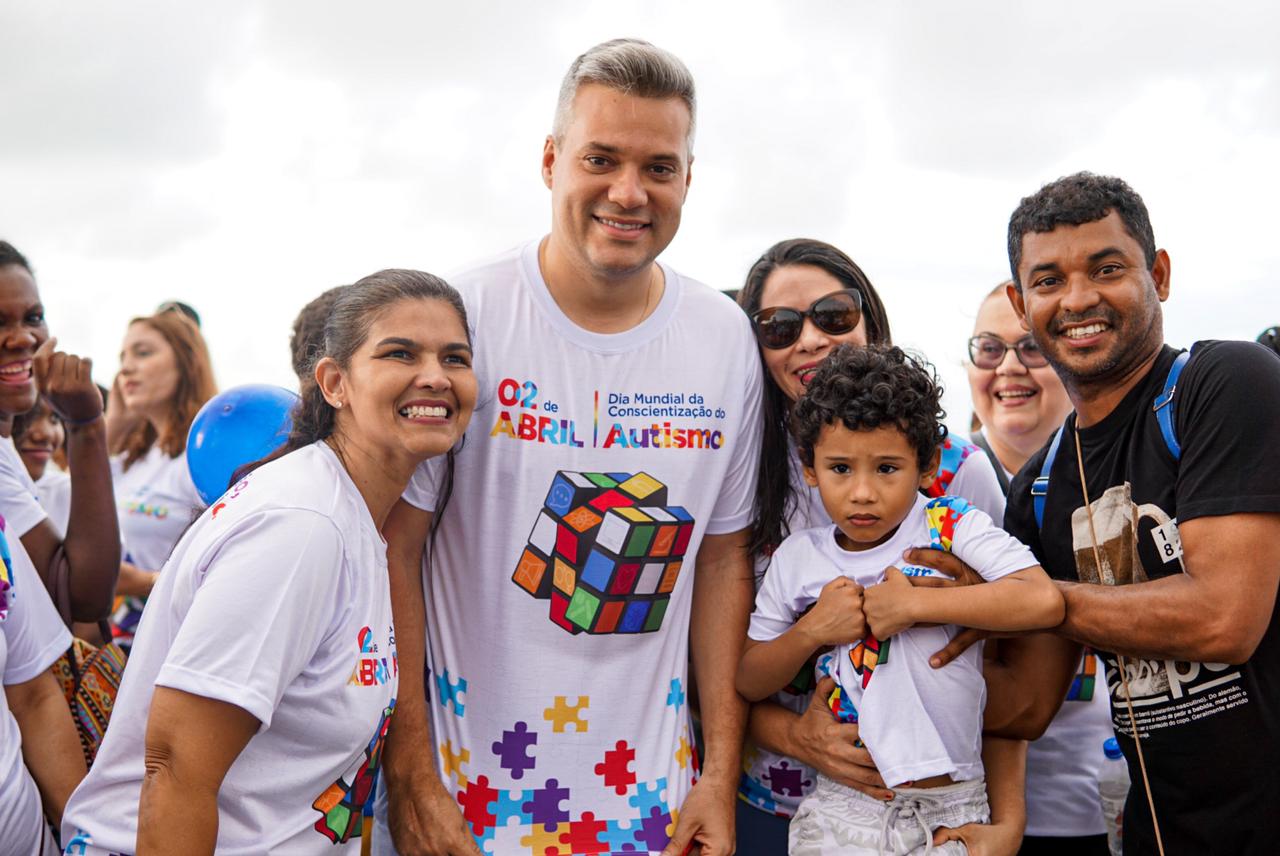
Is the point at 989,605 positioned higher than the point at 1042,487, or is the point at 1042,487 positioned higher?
the point at 1042,487

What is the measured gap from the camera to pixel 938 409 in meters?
3.08

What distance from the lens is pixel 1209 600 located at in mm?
2600

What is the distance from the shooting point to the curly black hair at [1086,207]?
116 inches

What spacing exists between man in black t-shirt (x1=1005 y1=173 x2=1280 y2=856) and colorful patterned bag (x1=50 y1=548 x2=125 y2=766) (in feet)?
8.89

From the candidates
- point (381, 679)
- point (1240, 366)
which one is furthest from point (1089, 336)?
point (381, 679)

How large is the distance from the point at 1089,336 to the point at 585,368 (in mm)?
1374

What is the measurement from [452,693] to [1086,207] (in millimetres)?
2188

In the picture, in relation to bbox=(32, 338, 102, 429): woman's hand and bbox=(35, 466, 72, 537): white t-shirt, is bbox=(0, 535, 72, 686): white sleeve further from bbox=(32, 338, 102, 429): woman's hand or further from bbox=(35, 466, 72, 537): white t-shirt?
bbox=(35, 466, 72, 537): white t-shirt

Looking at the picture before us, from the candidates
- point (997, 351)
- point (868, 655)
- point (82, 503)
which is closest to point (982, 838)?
point (868, 655)

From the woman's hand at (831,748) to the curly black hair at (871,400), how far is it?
2.29 feet

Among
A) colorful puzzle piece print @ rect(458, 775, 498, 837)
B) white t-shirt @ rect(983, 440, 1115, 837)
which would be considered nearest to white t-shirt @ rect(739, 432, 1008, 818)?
white t-shirt @ rect(983, 440, 1115, 837)

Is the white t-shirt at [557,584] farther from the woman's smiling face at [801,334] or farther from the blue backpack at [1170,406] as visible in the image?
the blue backpack at [1170,406]

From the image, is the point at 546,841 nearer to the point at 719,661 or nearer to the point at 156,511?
the point at 719,661

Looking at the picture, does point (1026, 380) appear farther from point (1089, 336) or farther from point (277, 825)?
point (277, 825)
